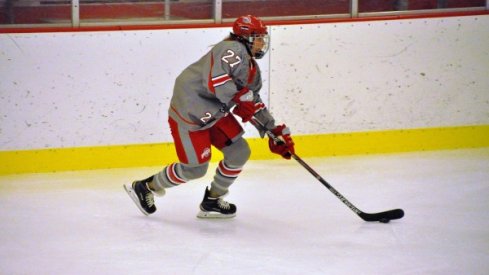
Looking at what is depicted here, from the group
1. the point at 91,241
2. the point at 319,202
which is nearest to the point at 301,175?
the point at 319,202

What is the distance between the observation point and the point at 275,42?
6148 millimetres

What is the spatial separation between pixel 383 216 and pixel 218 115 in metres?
0.98

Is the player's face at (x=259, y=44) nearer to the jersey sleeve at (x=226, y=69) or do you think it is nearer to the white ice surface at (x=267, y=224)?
the jersey sleeve at (x=226, y=69)

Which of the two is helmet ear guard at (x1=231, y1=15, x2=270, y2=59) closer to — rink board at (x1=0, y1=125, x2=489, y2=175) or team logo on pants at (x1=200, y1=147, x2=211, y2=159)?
team logo on pants at (x1=200, y1=147, x2=211, y2=159)

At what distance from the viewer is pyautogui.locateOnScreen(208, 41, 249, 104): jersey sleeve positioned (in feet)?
14.1

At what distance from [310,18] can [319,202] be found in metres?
1.78

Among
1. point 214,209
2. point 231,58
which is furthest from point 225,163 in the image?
point 231,58

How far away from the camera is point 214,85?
4305 mm

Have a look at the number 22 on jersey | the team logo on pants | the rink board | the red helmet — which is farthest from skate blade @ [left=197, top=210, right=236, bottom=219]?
the rink board

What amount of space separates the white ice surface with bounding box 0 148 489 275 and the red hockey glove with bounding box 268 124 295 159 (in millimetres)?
391

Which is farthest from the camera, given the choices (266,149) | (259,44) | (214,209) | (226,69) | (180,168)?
(266,149)

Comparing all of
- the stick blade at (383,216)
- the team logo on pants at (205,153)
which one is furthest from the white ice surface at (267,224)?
the team logo on pants at (205,153)

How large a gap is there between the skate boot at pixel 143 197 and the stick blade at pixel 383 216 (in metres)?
1.09

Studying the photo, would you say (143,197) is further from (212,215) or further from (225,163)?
(225,163)
